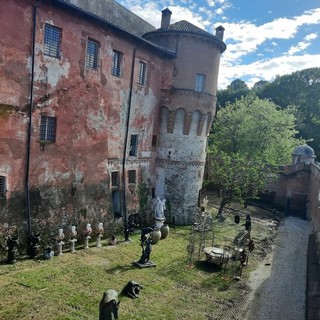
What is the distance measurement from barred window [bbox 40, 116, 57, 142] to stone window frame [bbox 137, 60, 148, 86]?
25.6 ft

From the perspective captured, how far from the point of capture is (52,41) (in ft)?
58.0

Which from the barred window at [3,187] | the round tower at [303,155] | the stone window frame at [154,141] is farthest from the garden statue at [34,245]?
the round tower at [303,155]

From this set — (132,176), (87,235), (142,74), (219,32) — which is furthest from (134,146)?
(219,32)

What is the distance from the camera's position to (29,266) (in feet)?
51.1

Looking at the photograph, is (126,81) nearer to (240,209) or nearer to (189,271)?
(189,271)

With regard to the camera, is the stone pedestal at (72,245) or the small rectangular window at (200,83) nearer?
the stone pedestal at (72,245)

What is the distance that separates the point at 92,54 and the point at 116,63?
7.04ft

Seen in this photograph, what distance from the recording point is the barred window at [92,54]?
64.7 ft

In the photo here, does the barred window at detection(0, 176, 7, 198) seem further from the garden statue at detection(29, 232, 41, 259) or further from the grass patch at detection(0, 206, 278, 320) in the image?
the grass patch at detection(0, 206, 278, 320)

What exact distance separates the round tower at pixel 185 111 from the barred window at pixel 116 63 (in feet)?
17.1

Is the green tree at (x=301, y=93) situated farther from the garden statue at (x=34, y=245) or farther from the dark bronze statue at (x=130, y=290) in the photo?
the garden statue at (x=34, y=245)

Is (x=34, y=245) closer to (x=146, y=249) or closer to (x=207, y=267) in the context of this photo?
(x=146, y=249)

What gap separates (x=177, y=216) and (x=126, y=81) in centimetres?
1157

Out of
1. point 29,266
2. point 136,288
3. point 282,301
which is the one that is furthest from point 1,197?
point 282,301
